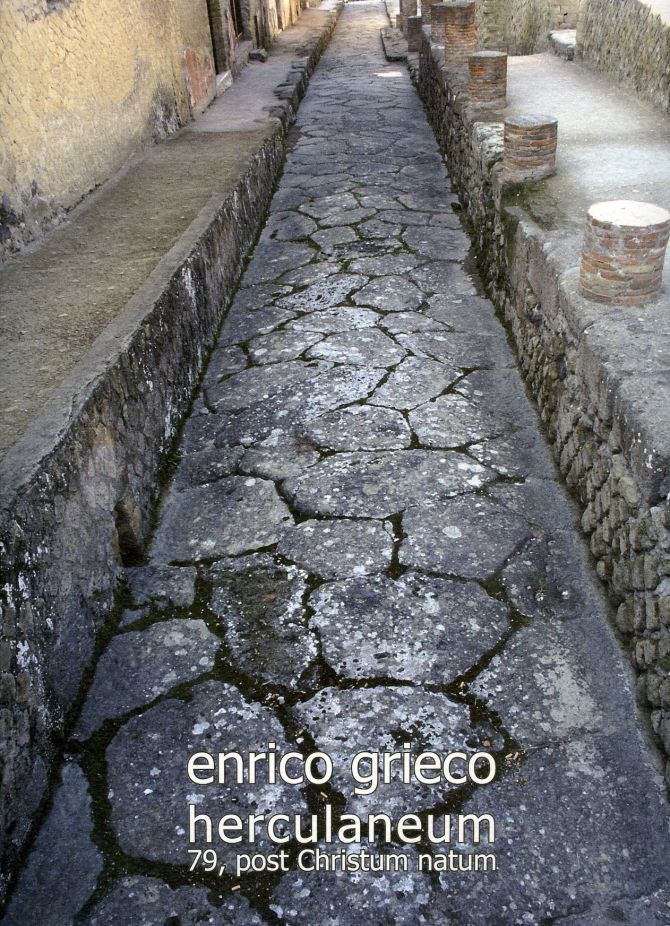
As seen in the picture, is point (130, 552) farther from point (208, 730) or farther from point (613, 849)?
point (613, 849)

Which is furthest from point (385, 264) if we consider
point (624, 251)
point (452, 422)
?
point (624, 251)

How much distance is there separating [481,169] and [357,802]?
4.03m

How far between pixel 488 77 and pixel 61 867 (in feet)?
18.7

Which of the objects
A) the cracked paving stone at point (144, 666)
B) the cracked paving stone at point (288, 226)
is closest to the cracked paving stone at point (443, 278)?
the cracked paving stone at point (288, 226)

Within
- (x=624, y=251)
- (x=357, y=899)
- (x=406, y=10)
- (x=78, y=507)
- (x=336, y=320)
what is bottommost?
(x=357, y=899)

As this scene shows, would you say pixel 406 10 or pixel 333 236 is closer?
pixel 333 236

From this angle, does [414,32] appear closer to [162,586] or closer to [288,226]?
[288,226]

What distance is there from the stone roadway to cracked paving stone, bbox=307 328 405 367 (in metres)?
0.02

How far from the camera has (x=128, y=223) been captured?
4098 millimetres

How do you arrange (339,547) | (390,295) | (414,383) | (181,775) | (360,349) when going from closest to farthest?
(181,775)
(339,547)
(414,383)
(360,349)
(390,295)

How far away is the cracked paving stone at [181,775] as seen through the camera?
1769mm

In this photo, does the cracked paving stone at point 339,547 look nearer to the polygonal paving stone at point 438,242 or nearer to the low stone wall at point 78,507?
the low stone wall at point 78,507

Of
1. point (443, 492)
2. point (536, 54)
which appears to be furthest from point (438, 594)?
point (536, 54)

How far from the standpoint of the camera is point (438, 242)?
5.14m
